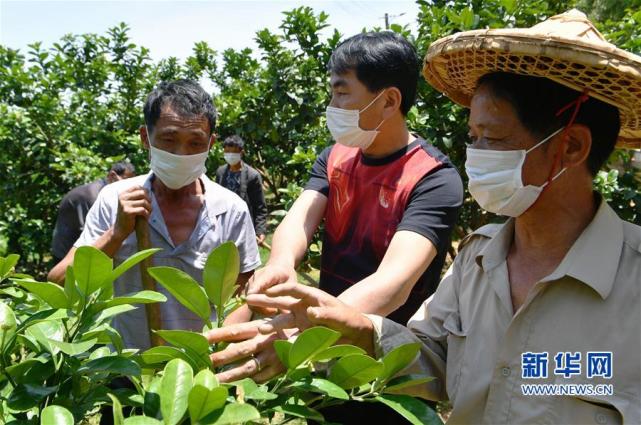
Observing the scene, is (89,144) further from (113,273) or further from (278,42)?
(113,273)

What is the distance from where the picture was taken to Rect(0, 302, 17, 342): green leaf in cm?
102

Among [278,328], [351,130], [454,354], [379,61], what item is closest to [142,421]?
[278,328]

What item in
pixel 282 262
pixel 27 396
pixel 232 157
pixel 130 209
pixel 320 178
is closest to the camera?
pixel 27 396

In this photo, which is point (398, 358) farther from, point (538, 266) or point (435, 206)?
point (435, 206)

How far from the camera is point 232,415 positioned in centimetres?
85

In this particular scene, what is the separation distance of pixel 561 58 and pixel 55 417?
41.4 inches

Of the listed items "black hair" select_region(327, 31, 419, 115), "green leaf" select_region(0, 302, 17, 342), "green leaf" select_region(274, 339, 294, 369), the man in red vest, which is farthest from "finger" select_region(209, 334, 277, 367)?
"black hair" select_region(327, 31, 419, 115)

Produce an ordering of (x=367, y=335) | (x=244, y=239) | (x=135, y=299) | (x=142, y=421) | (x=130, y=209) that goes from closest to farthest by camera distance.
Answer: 1. (x=142, y=421)
2. (x=135, y=299)
3. (x=367, y=335)
4. (x=130, y=209)
5. (x=244, y=239)

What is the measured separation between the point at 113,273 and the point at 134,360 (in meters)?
0.16

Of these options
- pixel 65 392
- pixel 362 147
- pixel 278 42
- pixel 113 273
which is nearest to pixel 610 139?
pixel 362 147

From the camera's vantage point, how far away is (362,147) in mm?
1998

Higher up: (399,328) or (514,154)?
(514,154)

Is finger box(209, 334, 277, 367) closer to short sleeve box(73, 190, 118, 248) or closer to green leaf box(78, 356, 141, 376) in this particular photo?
green leaf box(78, 356, 141, 376)

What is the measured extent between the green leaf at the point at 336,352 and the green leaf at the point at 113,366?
0.30m
